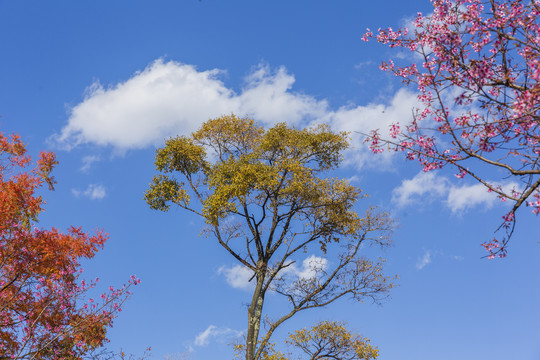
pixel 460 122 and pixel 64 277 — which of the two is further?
pixel 64 277

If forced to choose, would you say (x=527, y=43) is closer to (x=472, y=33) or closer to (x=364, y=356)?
(x=472, y=33)

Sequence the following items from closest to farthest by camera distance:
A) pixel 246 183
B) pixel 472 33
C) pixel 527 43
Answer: pixel 527 43 < pixel 472 33 < pixel 246 183

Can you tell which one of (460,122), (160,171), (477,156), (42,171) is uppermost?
(160,171)

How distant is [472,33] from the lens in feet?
27.3

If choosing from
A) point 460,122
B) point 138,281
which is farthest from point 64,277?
point 460,122

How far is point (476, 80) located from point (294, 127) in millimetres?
10936

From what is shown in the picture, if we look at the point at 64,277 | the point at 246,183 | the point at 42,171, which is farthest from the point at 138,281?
the point at 246,183

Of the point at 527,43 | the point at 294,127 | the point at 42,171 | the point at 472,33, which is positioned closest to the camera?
the point at 527,43

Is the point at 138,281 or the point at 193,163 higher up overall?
the point at 193,163

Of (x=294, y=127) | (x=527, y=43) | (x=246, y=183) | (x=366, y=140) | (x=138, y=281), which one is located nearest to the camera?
(x=527, y=43)

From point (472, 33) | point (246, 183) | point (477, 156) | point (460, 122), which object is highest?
point (246, 183)

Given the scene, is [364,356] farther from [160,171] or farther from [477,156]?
[477,156]

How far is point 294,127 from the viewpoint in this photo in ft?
61.2

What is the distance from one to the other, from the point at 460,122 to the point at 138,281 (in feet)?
25.7
